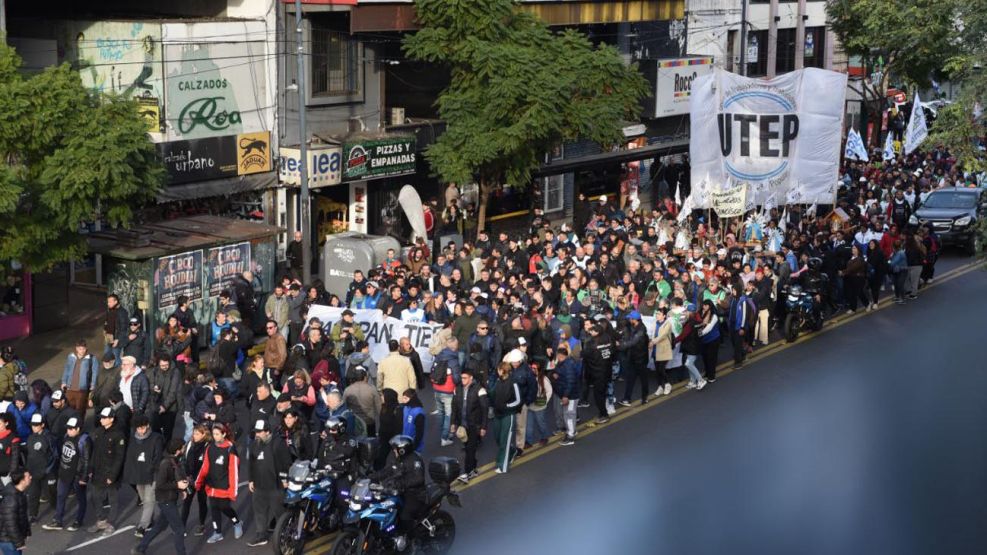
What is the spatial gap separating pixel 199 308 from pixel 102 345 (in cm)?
179

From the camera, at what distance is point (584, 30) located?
37156mm

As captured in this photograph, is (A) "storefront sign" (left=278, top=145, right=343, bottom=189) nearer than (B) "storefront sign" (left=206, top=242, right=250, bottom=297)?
No

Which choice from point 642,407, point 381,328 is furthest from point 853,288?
point 381,328

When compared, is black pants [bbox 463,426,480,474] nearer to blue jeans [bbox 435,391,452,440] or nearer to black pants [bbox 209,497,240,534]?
blue jeans [bbox 435,391,452,440]

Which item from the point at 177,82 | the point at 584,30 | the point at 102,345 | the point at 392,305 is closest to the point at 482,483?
the point at 392,305

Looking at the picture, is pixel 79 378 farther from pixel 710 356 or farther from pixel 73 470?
pixel 710 356

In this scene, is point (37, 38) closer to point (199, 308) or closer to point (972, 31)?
point (199, 308)

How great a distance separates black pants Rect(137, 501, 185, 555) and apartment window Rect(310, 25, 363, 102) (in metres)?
15.7

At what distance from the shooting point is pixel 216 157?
1020 inches

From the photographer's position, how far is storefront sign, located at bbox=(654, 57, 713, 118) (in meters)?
38.5

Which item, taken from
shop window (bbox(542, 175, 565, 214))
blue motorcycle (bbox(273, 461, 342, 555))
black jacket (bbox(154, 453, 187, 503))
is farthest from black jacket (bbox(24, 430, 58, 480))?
shop window (bbox(542, 175, 565, 214))

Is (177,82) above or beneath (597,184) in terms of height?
above

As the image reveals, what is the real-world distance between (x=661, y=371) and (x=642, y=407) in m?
0.85

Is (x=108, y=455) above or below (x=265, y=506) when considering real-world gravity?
above
